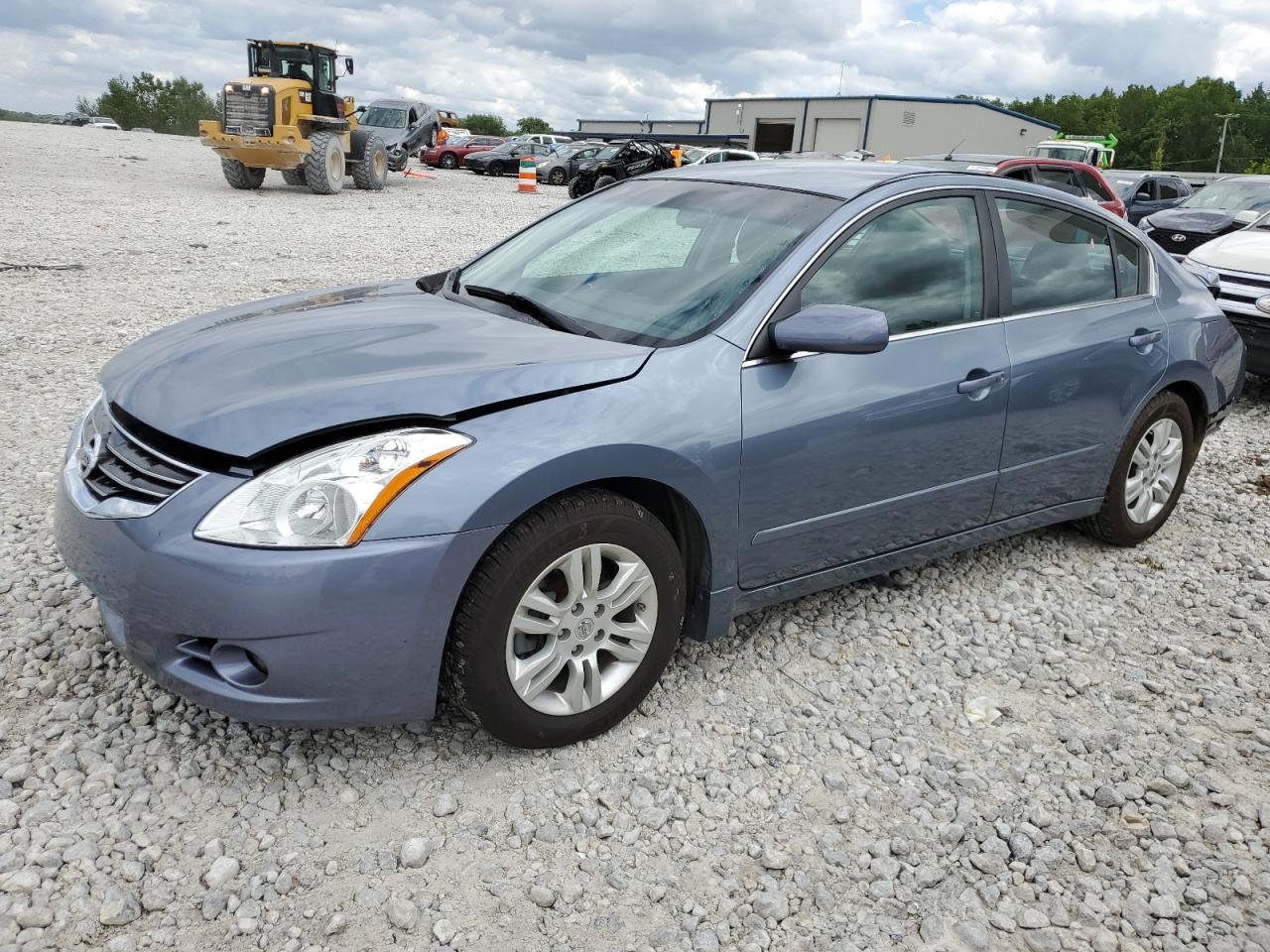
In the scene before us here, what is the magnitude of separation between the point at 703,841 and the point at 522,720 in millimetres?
572

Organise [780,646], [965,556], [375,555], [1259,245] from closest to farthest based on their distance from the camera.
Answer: [375,555], [780,646], [965,556], [1259,245]

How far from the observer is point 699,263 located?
11.1 ft

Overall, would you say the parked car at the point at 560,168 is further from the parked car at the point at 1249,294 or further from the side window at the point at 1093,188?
the parked car at the point at 1249,294

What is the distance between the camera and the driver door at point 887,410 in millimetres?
3055

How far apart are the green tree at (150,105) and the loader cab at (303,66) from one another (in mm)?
89739

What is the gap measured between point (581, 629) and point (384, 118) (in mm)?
30051

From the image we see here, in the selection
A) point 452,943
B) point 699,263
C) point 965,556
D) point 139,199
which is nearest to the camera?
point 452,943

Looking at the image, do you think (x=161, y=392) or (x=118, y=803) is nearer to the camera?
(x=118, y=803)

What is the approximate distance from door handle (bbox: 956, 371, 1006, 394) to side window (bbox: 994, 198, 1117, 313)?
12.7 inches

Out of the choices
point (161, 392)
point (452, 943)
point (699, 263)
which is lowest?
point (452, 943)

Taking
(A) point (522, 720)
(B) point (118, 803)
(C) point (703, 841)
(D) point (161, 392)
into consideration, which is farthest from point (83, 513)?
(C) point (703, 841)

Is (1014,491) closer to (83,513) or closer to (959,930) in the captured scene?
(959,930)

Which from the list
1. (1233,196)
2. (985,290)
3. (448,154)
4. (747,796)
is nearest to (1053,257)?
(985,290)

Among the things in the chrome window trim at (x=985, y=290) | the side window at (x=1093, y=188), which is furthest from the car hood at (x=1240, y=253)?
the chrome window trim at (x=985, y=290)
